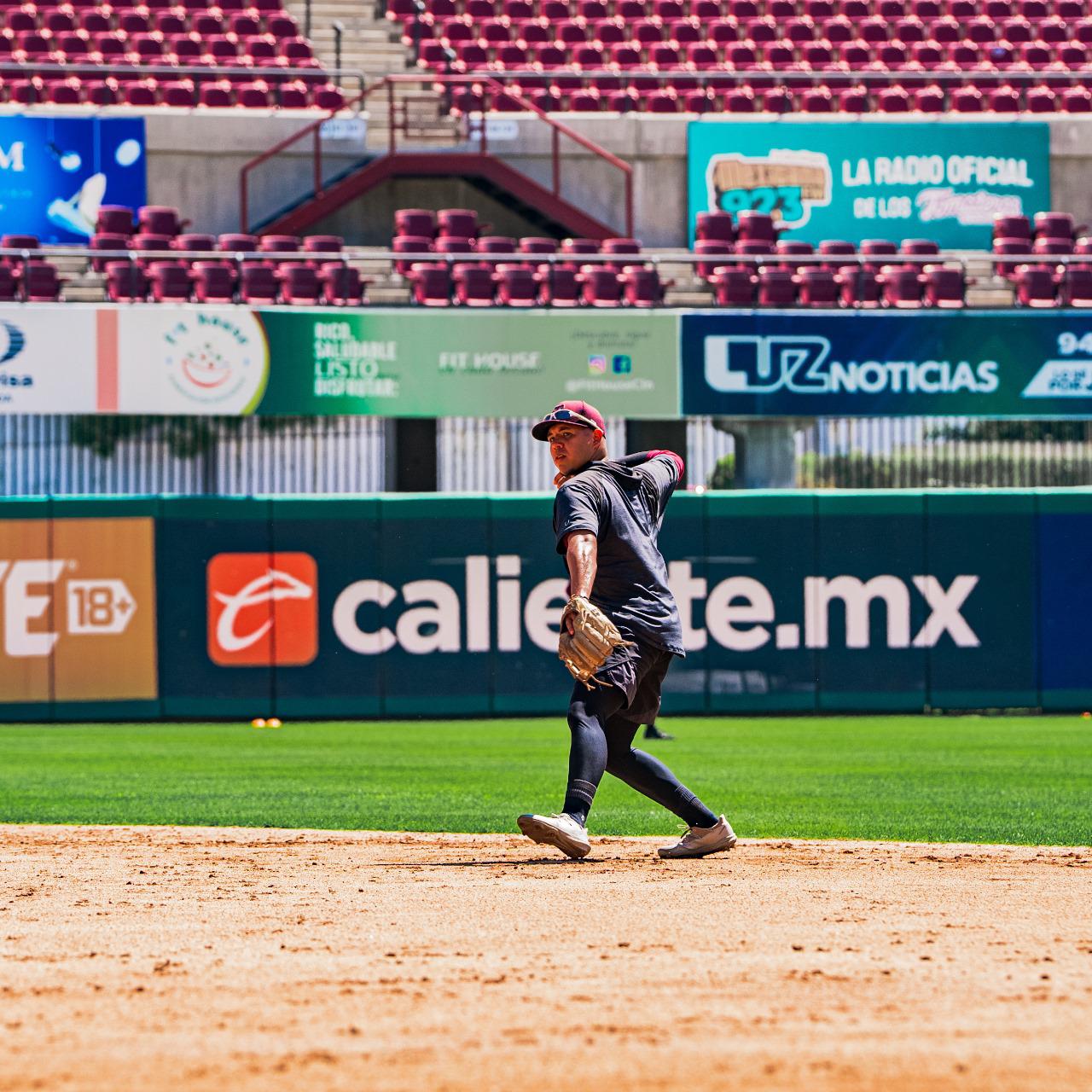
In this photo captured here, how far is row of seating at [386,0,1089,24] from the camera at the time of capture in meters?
28.2

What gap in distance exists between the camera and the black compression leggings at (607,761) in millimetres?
6566

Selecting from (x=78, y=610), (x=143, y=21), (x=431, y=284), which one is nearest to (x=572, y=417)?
(x=78, y=610)

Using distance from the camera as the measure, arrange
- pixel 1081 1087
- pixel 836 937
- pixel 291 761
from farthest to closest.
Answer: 1. pixel 291 761
2. pixel 836 937
3. pixel 1081 1087

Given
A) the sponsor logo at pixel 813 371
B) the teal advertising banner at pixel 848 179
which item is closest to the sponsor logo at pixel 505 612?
the sponsor logo at pixel 813 371

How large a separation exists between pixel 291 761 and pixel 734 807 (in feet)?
15.7

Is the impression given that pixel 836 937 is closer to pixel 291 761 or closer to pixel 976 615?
pixel 291 761

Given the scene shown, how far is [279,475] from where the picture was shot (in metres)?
20.3

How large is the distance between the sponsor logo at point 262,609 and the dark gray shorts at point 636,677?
11496 mm

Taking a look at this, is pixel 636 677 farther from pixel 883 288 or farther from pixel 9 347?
pixel 883 288

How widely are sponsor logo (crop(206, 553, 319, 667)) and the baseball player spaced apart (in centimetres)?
1143

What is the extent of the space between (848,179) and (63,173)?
11.3m

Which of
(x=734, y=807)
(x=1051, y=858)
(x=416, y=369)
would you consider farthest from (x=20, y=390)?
(x=1051, y=858)

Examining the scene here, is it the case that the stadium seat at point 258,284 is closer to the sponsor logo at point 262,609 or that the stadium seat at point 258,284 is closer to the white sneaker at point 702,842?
the sponsor logo at point 262,609

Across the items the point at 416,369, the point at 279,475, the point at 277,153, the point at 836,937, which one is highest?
the point at 277,153
